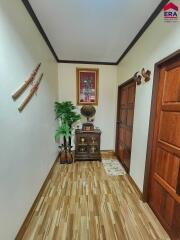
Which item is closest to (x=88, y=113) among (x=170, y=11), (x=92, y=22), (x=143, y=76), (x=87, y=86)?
(x=87, y=86)

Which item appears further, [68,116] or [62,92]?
[62,92]

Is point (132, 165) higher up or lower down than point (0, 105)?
lower down

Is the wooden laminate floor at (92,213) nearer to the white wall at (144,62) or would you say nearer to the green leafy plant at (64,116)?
the white wall at (144,62)

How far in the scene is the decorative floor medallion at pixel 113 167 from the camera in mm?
2607

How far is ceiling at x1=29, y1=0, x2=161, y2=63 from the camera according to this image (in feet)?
4.83

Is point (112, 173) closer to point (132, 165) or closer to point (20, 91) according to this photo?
point (132, 165)

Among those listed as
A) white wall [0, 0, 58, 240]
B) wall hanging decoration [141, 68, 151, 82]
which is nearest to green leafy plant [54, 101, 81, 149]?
white wall [0, 0, 58, 240]

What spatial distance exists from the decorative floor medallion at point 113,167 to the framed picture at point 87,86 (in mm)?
1568

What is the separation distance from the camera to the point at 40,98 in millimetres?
1978

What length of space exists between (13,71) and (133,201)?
7.50 ft

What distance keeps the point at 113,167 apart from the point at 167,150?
64.5 inches

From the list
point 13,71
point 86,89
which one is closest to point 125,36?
point 86,89

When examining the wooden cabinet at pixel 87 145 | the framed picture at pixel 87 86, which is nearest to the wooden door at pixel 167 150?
the wooden cabinet at pixel 87 145

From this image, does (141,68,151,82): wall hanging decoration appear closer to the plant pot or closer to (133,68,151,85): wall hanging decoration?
(133,68,151,85): wall hanging decoration
